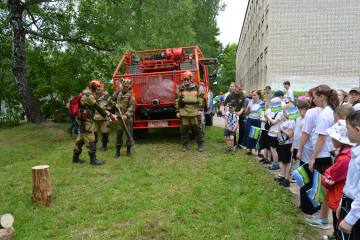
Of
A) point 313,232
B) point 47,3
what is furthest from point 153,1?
point 313,232

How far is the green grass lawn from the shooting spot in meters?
3.47

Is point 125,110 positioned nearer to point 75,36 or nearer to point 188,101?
point 188,101

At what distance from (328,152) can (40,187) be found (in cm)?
418

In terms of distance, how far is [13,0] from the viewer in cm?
1141

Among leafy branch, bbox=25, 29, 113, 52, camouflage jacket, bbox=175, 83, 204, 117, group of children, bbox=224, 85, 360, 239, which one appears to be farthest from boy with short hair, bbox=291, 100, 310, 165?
leafy branch, bbox=25, 29, 113, 52

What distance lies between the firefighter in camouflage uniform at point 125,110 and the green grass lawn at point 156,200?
422 millimetres

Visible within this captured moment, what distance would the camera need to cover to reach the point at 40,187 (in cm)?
425

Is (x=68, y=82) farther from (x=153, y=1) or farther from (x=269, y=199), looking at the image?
(x=269, y=199)

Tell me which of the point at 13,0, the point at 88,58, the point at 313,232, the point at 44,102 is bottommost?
the point at 313,232

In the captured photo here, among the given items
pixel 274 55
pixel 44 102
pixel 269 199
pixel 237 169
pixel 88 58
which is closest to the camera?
pixel 269 199

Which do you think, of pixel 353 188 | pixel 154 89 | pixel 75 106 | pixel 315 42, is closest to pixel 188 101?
pixel 154 89

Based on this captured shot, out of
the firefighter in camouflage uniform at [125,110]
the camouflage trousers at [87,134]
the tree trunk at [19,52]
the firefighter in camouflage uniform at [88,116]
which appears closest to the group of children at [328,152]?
the firefighter in camouflage uniform at [125,110]

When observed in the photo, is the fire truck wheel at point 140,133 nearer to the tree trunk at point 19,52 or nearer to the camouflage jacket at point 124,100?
the camouflage jacket at point 124,100

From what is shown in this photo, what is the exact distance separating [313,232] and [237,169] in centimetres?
260
